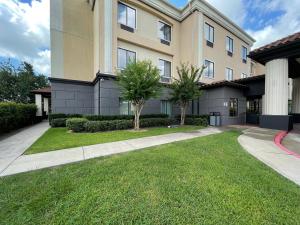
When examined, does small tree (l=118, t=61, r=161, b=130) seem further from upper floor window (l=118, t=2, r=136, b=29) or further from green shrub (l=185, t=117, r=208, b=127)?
upper floor window (l=118, t=2, r=136, b=29)

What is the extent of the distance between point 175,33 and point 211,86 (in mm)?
7911

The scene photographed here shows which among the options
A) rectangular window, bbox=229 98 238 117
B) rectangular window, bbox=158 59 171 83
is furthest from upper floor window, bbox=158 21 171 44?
rectangular window, bbox=229 98 238 117

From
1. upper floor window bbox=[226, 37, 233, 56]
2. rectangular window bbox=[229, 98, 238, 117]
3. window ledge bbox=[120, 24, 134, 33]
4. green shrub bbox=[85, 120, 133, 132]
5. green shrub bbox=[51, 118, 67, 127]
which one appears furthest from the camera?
upper floor window bbox=[226, 37, 233, 56]

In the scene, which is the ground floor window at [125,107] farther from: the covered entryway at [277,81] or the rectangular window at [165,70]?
the covered entryway at [277,81]

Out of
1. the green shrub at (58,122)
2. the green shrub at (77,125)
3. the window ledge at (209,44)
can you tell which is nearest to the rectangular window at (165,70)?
the window ledge at (209,44)

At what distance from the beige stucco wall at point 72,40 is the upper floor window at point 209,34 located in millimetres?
12939

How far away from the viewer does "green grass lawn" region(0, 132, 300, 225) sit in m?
2.40

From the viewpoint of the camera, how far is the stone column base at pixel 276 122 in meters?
10.0

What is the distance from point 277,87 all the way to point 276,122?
231 cm

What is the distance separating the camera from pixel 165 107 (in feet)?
53.8

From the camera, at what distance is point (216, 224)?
88.8 inches

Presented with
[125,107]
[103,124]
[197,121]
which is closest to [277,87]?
[197,121]

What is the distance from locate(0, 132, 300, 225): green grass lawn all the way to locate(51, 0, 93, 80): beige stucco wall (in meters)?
13.0

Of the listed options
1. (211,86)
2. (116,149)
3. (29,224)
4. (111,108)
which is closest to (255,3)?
(211,86)
